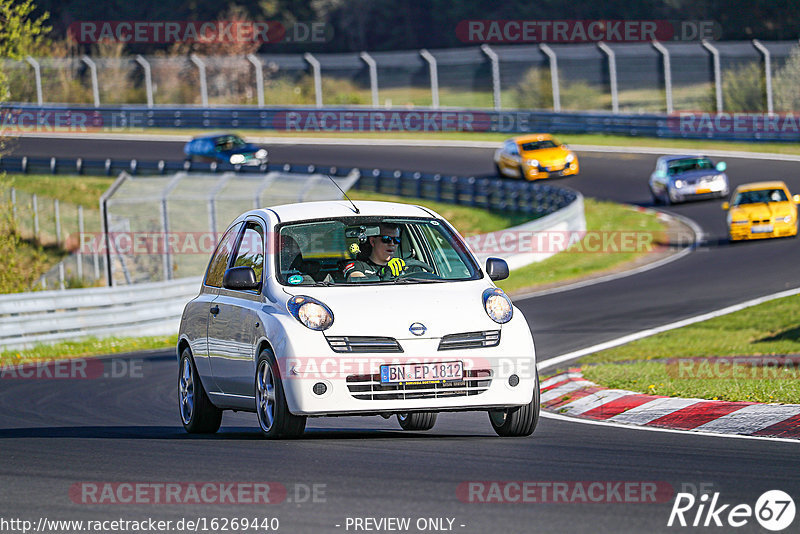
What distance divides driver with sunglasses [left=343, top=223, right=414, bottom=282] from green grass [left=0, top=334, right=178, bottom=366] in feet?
39.2

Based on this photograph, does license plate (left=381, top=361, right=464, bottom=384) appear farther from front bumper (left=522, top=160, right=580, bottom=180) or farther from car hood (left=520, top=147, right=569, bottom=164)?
car hood (left=520, top=147, right=569, bottom=164)

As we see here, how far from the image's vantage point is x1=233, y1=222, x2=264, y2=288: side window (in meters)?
Result: 9.72

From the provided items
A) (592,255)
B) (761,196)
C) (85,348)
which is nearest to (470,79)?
(592,255)

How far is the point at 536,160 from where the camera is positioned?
1698 inches

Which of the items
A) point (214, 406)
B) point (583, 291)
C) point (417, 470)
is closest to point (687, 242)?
point (583, 291)

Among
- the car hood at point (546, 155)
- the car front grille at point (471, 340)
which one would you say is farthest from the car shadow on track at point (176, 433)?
the car hood at point (546, 155)

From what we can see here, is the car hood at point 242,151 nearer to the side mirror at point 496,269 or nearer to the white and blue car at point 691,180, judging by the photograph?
the white and blue car at point 691,180

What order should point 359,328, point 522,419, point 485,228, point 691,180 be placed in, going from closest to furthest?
point 359,328 → point 522,419 → point 691,180 → point 485,228

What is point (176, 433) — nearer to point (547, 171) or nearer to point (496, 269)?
point (496, 269)

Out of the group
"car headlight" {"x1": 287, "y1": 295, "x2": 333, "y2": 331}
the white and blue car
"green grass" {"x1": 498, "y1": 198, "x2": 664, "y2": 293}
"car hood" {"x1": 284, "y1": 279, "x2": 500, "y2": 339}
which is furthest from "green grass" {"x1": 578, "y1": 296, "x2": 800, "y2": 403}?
the white and blue car

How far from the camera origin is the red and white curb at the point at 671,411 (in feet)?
31.2

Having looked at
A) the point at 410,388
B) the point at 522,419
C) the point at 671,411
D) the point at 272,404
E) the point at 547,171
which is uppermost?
the point at 410,388

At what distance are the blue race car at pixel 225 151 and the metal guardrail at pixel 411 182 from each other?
1955 millimetres

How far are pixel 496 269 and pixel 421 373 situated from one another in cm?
126
